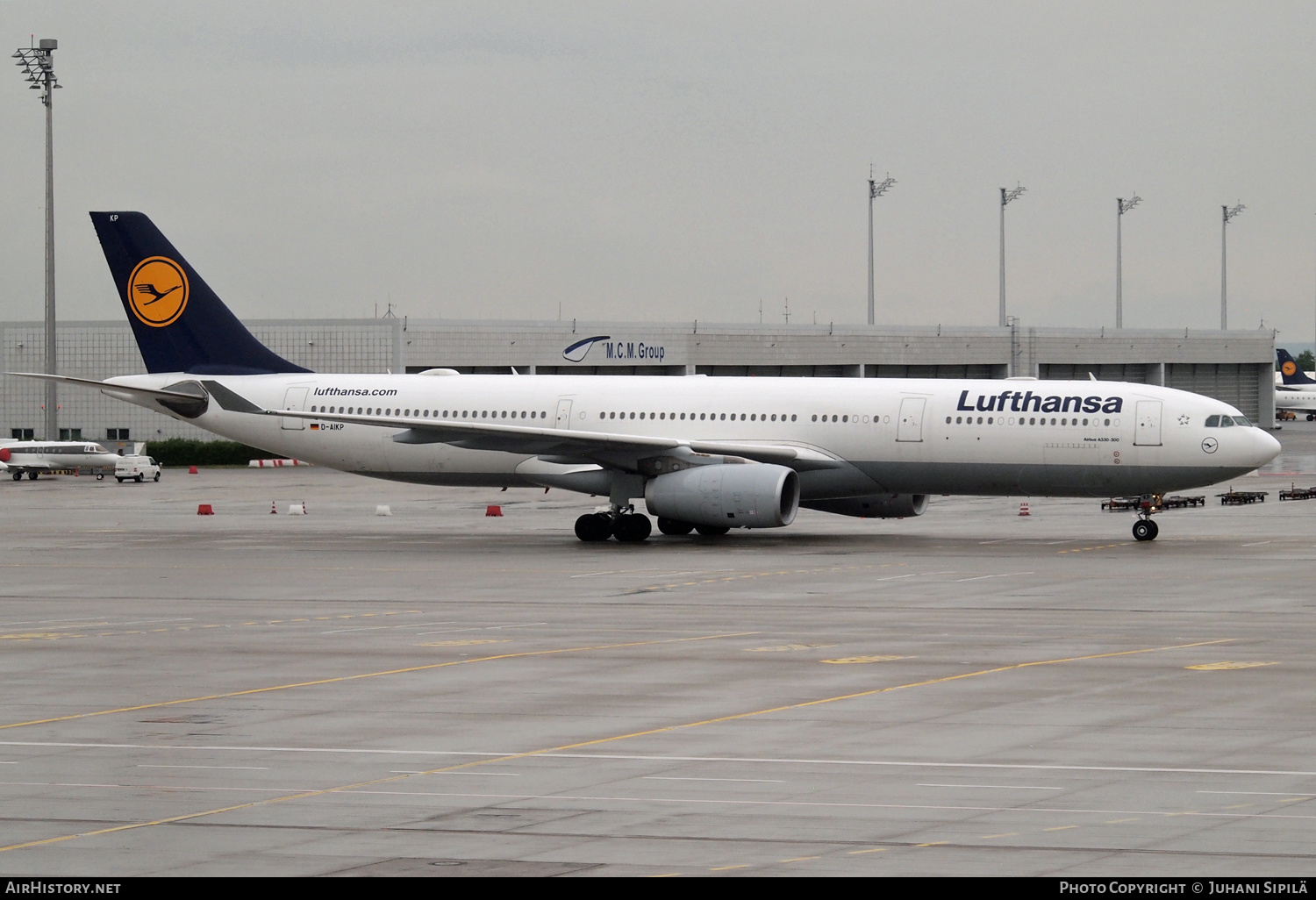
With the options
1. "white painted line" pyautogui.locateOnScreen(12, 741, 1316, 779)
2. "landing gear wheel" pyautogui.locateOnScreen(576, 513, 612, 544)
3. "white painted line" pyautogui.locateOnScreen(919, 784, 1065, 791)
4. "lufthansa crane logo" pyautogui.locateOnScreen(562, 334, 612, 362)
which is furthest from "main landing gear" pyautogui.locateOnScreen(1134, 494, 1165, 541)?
"lufthansa crane logo" pyautogui.locateOnScreen(562, 334, 612, 362)

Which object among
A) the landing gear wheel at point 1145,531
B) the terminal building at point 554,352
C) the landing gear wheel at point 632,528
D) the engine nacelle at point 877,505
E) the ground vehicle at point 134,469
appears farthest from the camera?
the terminal building at point 554,352

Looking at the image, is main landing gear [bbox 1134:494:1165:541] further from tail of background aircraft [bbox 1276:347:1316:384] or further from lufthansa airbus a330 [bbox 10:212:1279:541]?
tail of background aircraft [bbox 1276:347:1316:384]

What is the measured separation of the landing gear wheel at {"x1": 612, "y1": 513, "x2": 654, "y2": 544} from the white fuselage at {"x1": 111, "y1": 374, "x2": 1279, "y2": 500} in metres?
2.19

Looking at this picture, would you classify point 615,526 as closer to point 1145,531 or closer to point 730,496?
point 730,496

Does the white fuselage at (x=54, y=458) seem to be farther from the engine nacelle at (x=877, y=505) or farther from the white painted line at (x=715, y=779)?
the white painted line at (x=715, y=779)

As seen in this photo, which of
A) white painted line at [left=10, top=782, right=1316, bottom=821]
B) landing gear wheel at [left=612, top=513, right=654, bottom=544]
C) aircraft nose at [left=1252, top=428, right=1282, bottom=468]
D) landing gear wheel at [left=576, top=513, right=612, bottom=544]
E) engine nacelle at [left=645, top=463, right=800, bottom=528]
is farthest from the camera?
landing gear wheel at [left=576, top=513, right=612, bottom=544]

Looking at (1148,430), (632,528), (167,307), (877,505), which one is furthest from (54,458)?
(1148,430)

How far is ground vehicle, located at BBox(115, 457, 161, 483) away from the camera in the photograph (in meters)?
71.0

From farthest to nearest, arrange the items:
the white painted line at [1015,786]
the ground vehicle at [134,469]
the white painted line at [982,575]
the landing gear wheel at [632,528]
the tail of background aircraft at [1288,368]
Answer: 1. the tail of background aircraft at [1288,368]
2. the ground vehicle at [134,469]
3. the landing gear wheel at [632,528]
4. the white painted line at [982,575]
5. the white painted line at [1015,786]

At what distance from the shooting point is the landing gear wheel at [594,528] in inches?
1587

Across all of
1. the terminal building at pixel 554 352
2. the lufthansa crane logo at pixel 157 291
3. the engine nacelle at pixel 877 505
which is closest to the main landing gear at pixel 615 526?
the engine nacelle at pixel 877 505

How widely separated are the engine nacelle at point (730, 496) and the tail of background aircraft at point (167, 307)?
46.7 ft
